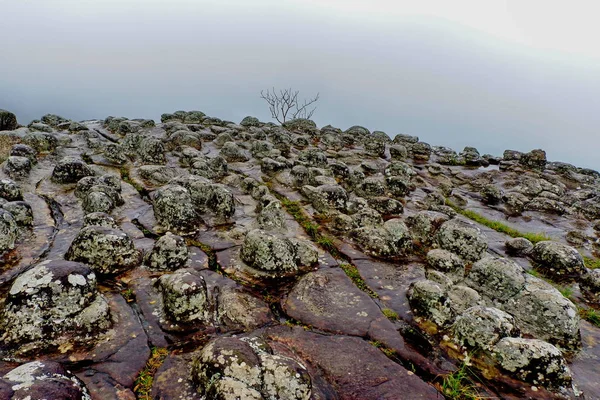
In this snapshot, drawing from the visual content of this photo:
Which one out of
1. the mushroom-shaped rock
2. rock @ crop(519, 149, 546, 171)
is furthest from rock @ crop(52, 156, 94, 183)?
rock @ crop(519, 149, 546, 171)

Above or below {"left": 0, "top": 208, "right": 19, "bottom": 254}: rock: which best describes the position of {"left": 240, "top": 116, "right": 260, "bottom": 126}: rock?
above

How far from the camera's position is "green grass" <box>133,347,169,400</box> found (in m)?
3.38

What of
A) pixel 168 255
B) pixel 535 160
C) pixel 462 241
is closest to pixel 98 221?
pixel 168 255

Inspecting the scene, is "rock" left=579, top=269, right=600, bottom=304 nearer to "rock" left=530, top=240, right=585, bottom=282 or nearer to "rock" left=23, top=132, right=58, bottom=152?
"rock" left=530, top=240, right=585, bottom=282

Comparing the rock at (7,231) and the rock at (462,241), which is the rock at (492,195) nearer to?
the rock at (462,241)

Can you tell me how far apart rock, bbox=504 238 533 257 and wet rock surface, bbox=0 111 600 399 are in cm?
4

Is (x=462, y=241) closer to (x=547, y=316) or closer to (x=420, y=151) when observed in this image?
(x=547, y=316)

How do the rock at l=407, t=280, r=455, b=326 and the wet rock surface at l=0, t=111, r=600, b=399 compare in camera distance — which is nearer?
the wet rock surface at l=0, t=111, r=600, b=399

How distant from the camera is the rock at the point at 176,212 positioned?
674 centimetres

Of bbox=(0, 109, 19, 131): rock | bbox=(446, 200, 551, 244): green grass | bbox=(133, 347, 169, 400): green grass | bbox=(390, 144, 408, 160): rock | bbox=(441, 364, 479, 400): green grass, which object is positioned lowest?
bbox=(0, 109, 19, 131): rock

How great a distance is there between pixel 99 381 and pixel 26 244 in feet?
11.6

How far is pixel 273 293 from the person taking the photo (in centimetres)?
515

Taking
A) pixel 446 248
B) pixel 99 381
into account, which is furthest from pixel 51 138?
pixel 446 248

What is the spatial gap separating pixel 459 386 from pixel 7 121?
18.2 m
